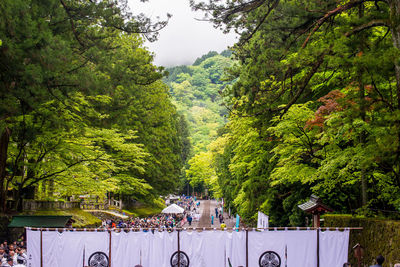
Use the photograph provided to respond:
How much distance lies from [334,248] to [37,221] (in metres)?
11.7

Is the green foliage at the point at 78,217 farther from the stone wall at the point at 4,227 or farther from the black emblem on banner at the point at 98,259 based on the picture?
the black emblem on banner at the point at 98,259

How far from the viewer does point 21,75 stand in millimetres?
11367

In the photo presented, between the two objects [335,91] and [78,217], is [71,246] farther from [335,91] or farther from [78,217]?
[78,217]

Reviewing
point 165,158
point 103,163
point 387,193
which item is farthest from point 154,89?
point 387,193

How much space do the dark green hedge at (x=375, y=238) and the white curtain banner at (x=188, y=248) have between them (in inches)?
15.8

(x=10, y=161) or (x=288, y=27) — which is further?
(x=10, y=161)

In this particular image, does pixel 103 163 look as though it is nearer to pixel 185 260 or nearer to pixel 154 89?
pixel 185 260

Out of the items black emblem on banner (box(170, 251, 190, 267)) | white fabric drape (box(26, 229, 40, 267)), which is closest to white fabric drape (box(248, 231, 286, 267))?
black emblem on banner (box(170, 251, 190, 267))

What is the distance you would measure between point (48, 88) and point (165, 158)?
29428mm

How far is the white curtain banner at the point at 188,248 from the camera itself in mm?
12961

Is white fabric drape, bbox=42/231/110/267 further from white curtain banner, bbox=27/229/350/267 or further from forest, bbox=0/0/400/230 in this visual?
forest, bbox=0/0/400/230

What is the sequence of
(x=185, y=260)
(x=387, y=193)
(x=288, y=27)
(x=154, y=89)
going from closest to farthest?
1. (x=288, y=27)
2. (x=387, y=193)
3. (x=185, y=260)
4. (x=154, y=89)

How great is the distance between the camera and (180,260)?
13359mm

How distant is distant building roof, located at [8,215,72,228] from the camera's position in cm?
1644
